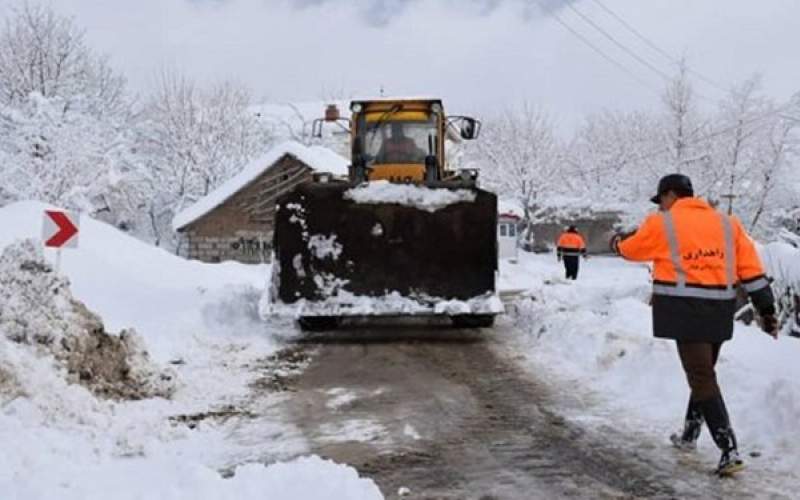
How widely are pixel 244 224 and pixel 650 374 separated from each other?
3033cm

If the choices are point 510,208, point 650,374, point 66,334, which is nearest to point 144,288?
point 66,334

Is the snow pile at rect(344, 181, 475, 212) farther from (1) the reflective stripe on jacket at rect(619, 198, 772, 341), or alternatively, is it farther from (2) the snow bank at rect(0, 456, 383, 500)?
(2) the snow bank at rect(0, 456, 383, 500)

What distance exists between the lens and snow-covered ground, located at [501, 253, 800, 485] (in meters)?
5.29

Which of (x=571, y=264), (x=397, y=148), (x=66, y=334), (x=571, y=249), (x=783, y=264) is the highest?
(x=397, y=148)

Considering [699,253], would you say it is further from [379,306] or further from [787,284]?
[379,306]

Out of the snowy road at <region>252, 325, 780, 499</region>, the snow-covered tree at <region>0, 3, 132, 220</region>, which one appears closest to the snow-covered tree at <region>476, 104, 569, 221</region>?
the snow-covered tree at <region>0, 3, 132, 220</region>

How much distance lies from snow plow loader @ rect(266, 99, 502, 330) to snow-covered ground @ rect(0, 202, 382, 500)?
2.86 ft

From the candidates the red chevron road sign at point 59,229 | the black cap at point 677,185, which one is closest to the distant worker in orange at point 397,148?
the red chevron road sign at point 59,229

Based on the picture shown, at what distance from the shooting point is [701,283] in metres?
4.98

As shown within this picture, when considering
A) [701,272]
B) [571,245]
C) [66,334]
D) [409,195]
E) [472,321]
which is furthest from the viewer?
[571,245]

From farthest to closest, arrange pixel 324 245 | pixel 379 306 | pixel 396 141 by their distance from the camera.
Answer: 1. pixel 396 141
2. pixel 324 245
3. pixel 379 306

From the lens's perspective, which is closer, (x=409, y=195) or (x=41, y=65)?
(x=409, y=195)

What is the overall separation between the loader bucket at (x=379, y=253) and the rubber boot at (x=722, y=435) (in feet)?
18.4

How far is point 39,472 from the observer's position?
440cm
